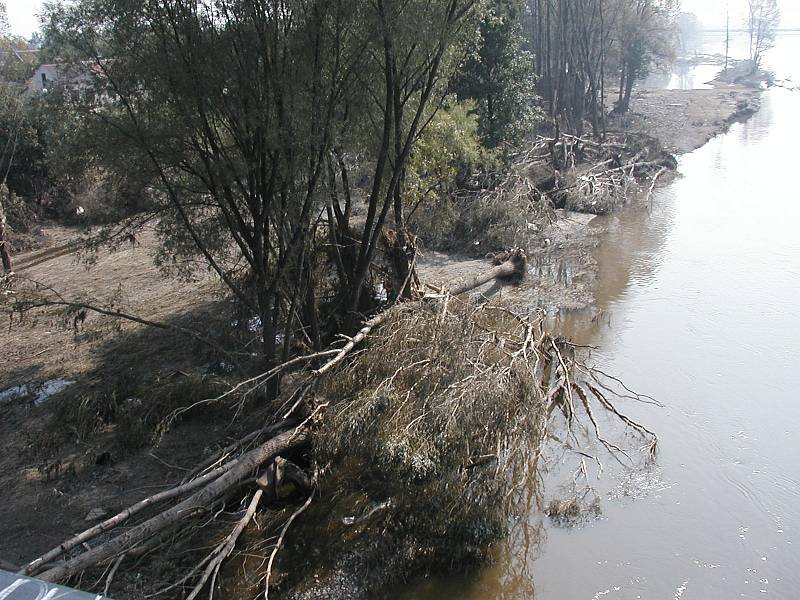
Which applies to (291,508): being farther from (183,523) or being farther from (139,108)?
(139,108)

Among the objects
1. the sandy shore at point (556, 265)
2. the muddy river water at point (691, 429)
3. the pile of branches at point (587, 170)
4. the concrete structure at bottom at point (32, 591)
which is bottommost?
the muddy river water at point (691, 429)

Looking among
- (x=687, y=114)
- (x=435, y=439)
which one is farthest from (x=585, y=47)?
(x=435, y=439)

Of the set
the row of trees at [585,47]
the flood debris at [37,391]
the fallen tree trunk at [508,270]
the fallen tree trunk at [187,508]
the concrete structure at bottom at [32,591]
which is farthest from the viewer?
the row of trees at [585,47]

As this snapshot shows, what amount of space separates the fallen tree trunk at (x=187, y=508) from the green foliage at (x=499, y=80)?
13789mm

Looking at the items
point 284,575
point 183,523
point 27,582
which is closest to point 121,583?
point 183,523

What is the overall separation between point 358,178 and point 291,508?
6119mm

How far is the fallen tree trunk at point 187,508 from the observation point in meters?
6.62

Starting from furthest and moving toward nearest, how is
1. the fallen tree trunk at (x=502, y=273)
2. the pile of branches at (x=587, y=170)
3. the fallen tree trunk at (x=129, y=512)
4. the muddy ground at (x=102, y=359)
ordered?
the pile of branches at (x=587, y=170)
the fallen tree trunk at (x=502, y=273)
the muddy ground at (x=102, y=359)
the fallen tree trunk at (x=129, y=512)

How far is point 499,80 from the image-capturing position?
2073 centimetres

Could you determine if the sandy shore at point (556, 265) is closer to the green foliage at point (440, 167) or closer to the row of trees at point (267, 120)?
the green foliage at point (440, 167)

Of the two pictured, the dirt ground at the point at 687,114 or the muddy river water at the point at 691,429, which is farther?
the dirt ground at the point at 687,114

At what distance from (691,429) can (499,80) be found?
1295 centimetres

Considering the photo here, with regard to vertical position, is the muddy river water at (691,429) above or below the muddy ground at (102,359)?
below

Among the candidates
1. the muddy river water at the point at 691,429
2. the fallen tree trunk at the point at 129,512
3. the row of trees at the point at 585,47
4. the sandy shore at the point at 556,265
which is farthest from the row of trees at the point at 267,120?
the row of trees at the point at 585,47
